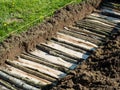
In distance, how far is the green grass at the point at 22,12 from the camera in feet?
31.7

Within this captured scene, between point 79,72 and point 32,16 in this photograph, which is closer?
point 79,72

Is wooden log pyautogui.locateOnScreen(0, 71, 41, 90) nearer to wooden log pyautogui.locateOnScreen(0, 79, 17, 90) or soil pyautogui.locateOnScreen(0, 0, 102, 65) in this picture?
wooden log pyautogui.locateOnScreen(0, 79, 17, 90)

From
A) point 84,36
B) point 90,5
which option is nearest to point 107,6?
point 90,5

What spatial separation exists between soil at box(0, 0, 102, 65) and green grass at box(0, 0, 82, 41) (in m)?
0.40

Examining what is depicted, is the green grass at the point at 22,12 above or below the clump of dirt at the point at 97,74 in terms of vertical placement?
above

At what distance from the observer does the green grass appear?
9664mm

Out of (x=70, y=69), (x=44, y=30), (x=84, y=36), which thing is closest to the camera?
(x=70, y=69)

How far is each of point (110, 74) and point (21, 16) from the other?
3.77m

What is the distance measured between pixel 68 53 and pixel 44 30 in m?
0.94

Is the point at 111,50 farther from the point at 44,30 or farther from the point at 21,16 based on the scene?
the point at 21,16

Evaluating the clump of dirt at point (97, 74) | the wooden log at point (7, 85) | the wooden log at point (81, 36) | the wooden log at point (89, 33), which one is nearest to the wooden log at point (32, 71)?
the clump of dirt at point (97, 74)

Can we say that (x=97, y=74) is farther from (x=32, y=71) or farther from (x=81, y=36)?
(x=81, y=36)

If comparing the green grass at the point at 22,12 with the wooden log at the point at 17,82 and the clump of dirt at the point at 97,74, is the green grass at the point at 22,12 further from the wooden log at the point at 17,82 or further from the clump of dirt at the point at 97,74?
the clump of dirt at the point at 97,74

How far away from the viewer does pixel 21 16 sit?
10273 mm
